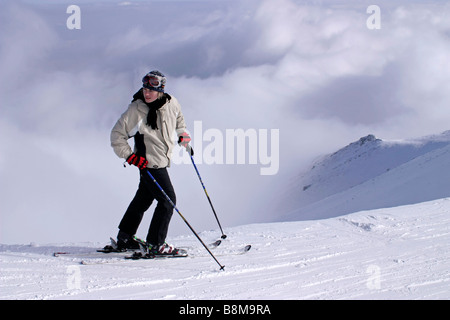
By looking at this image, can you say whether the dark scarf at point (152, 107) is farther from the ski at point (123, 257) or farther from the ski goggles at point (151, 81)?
the ski at point (123, 257)

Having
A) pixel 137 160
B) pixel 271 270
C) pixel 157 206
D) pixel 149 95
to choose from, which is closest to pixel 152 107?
pixel 149 95

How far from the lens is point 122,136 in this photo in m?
4.85

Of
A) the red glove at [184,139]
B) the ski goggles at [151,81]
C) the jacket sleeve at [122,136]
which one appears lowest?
the jacket sleeve at [122,136]

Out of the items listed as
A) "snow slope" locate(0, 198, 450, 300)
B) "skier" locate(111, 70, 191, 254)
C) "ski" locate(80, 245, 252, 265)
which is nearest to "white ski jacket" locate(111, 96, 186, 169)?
"skier" locate(111, 70, 191, 254)

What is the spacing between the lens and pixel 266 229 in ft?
22.5

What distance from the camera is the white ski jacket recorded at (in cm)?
483

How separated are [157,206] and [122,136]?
92 centimetres

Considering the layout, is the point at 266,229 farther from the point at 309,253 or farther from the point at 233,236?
the point at 309,253

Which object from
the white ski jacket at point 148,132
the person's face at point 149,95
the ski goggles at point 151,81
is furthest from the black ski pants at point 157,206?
the ski goggles at point 151,81

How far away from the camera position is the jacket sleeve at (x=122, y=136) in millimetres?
4805

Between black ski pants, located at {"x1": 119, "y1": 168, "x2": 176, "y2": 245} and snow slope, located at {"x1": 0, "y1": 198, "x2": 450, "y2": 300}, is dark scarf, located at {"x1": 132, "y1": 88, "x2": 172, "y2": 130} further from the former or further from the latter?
snow slope, located at {"x1": 0, "y1": 198, "x2": 450, "y2": 300}

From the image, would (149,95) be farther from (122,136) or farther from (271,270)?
(271,270)

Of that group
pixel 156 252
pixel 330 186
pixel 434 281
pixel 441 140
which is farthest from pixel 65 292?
pixel 330 186

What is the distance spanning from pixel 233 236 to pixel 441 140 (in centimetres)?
7606
